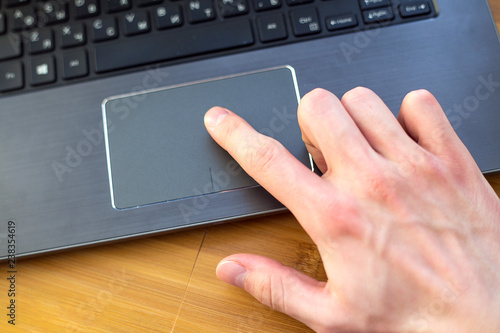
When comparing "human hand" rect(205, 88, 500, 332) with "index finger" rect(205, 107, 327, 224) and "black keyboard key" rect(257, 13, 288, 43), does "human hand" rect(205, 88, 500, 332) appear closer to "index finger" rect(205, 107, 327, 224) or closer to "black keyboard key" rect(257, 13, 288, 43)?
"index finger" rect(205, 107, 327, 224)

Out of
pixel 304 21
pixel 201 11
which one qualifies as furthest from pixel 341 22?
pixel 201 11

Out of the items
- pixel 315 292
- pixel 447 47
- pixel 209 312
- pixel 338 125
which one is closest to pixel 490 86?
pixel 447 47

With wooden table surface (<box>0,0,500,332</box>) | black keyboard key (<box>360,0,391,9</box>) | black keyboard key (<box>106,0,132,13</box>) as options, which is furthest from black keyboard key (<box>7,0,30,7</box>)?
black keyboard key (<box>360,0,391,9</box>)

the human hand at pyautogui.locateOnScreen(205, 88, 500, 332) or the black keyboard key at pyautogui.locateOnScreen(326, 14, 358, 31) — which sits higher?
the black keyboard key at pyautogui.locateOnScreen(326, 14, 358, 31)

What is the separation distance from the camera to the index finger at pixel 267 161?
420 mm

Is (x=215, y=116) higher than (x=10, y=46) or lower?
lower

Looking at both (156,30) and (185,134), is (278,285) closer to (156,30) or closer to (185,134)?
(185,134)

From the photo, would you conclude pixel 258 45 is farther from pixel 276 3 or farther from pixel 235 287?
pixel 235 287

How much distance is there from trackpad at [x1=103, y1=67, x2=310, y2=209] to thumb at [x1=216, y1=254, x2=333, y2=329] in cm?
9

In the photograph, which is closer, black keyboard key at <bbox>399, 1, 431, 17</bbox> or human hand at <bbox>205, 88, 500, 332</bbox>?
human hand at <bbox>205, 88, 500, 332</bbox>

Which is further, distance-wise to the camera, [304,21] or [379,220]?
[304,21]

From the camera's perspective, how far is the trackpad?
1.56ft

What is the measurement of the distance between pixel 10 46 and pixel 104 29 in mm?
118

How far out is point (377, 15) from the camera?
0.52 metres
